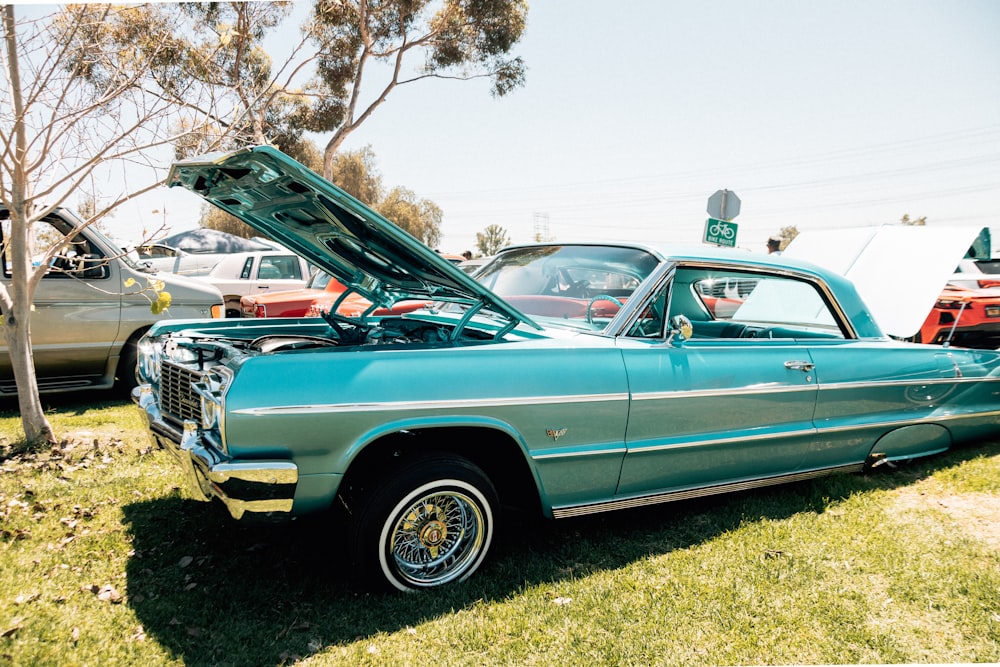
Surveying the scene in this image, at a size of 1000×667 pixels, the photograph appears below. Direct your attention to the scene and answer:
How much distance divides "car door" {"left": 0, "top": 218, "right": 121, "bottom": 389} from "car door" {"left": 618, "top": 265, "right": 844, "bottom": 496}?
482 centimetres

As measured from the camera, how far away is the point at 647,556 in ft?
10.3

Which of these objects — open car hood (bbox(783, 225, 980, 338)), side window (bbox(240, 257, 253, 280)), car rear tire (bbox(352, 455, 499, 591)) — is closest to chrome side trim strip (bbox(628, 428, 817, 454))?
car rear tire (bbox(352, 455, 499, 591))

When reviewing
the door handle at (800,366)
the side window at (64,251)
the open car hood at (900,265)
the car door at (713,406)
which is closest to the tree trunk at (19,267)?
the side window at (64,251)

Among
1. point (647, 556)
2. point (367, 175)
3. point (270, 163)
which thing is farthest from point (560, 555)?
point (367, 175)

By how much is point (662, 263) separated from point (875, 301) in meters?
2.74

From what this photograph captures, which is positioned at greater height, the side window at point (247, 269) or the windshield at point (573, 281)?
the windshield at point (573, 281)

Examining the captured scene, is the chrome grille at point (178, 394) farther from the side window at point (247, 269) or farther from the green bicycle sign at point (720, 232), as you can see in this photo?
the green bicycle sign at point (720, 232)

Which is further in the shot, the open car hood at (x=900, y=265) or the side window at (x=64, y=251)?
the side window at (x=64, y=251)

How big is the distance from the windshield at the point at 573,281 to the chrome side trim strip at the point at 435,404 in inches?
19.3

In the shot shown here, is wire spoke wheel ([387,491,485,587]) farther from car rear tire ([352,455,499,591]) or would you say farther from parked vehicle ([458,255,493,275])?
parked vehicle ([458,255,493,275])

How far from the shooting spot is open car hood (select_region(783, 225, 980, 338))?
4.85 metres

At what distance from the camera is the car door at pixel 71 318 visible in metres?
5.72

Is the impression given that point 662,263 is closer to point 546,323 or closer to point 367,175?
Result: point 546,323

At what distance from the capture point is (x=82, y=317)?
5895mm
